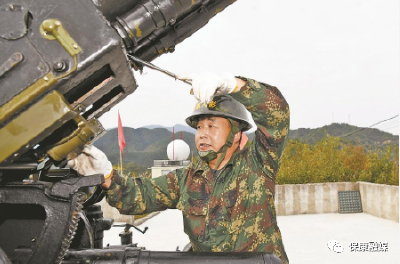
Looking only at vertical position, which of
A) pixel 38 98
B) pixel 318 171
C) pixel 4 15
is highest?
pixel 4 15

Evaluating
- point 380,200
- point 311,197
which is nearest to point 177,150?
point 311,197

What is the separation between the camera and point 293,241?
7.74 metres

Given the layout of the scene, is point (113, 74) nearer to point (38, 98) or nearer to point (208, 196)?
point (38, 98)

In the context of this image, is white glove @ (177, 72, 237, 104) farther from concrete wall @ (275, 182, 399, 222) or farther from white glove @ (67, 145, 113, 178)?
concrete wall @ (275, 182, 399, 222)

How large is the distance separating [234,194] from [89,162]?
120cm

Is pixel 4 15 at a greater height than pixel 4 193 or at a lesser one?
greater

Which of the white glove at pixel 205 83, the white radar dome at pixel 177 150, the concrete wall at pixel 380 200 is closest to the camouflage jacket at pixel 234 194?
the white glove at pixel 205 83

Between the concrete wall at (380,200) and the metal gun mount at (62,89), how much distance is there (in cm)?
875

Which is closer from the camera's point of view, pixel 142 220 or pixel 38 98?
pixel 38 98

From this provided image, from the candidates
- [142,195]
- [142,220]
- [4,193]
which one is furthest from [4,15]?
[142,220]

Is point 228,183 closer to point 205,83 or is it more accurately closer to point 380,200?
point 205,83

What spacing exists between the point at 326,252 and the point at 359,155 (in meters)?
6.30

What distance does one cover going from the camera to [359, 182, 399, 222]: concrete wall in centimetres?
894

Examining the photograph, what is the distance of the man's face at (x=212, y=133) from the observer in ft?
9.93
